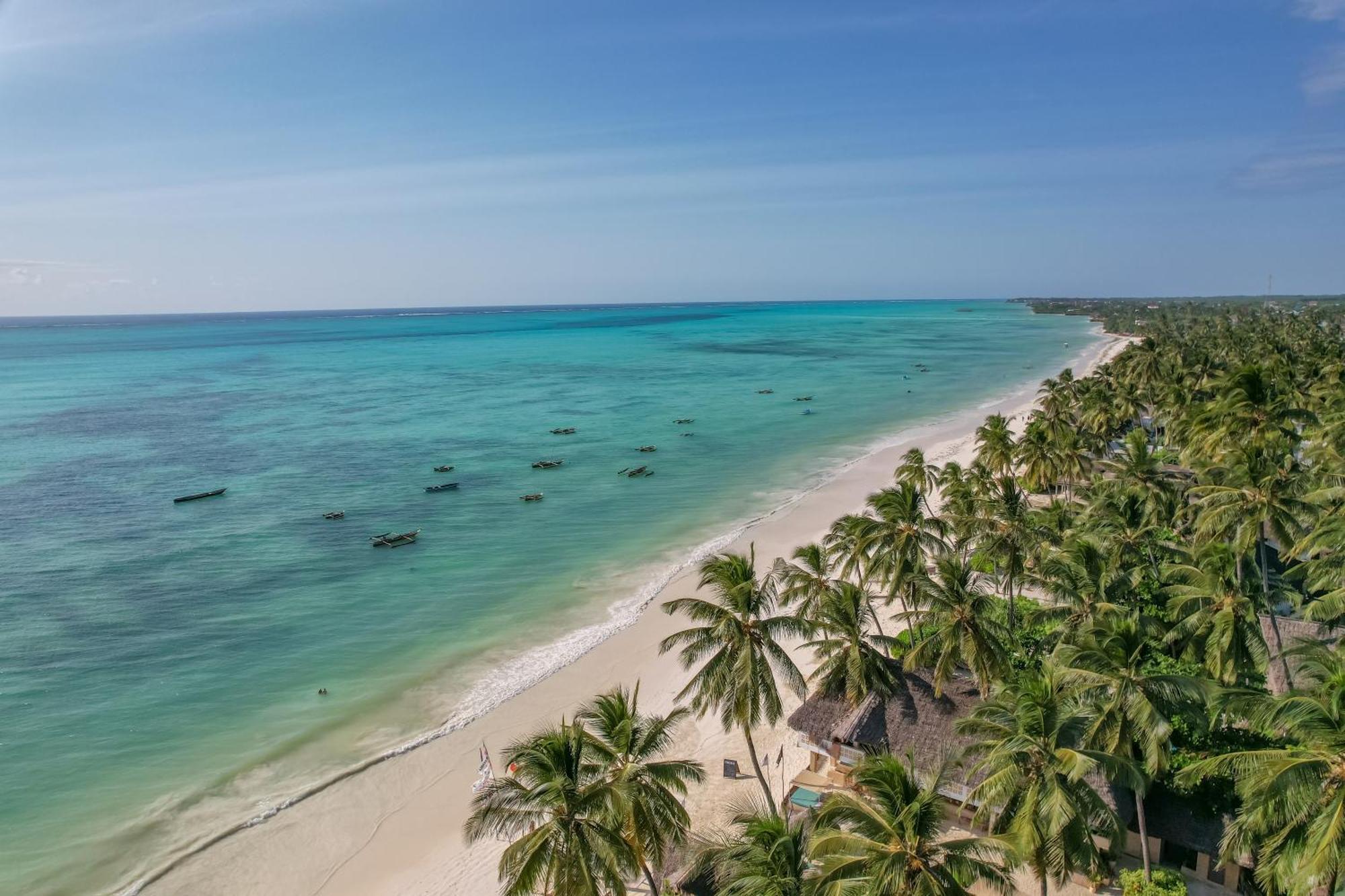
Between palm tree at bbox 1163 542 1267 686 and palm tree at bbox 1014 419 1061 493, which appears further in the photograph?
palm tree at bbox 1014 419 1061 493

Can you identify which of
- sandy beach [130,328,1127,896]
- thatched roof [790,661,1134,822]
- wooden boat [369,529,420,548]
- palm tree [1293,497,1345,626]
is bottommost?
sandy beach [130,328,1127,896]

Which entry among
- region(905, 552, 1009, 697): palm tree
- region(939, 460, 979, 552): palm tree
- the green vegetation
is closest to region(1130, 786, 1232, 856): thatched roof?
the green vegetation

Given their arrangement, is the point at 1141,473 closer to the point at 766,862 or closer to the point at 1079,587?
the point at 1079,587

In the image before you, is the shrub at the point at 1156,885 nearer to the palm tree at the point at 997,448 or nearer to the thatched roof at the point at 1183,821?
the thatched roof at the point at 1183,821

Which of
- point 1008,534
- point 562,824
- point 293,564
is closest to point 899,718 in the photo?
point 1008,534

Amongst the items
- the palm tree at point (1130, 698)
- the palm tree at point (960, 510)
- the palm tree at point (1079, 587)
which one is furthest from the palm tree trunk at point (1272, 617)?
the palm tree at point (960, 510)

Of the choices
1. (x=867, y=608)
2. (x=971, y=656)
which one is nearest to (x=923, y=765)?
(x=971, y=656)

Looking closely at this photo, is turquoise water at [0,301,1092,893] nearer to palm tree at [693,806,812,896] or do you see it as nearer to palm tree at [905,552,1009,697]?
palm tree at [905,552,1009,697]
